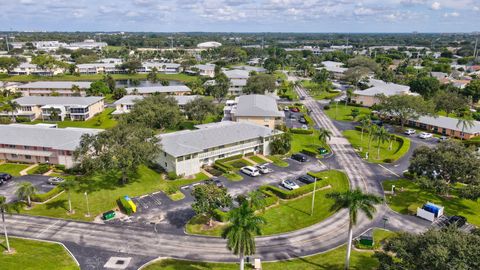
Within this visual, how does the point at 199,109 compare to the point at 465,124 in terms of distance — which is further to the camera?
the point at 199,109

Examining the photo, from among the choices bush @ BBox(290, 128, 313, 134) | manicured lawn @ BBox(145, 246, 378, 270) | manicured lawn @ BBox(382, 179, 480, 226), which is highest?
bush @ BBox(290, 128, 313, 134)

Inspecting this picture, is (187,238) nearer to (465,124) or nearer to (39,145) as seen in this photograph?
(39,145)

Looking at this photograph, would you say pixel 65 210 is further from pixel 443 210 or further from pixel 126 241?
pixel 443 210

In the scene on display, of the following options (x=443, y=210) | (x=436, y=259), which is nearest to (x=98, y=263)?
(x=436, y=259)

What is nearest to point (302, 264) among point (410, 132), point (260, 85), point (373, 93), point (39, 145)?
point (39, 145)

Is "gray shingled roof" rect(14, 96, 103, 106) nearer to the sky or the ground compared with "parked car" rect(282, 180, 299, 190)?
nearer to the sky

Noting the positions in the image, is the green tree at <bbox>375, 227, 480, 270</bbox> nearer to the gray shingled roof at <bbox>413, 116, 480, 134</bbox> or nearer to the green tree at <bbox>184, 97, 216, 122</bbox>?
the green tree at <bbox>184, 97, 216, 122</bbox>

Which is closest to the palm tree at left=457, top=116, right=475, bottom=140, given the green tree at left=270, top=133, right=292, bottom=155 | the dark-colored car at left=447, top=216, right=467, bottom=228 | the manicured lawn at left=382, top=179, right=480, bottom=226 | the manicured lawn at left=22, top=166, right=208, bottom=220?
the manicured lawn at left=382, top=179, right=480, bottom=226
